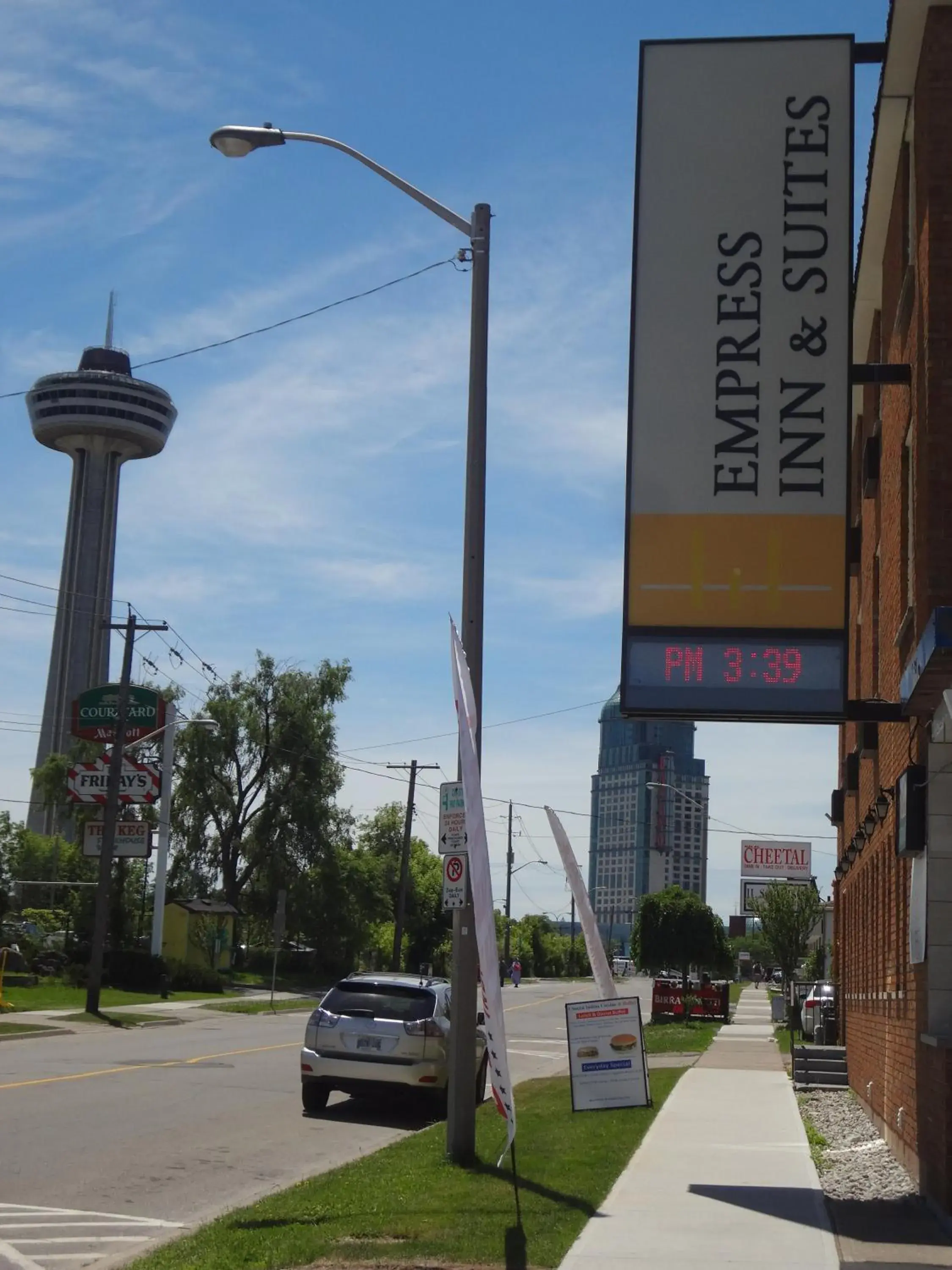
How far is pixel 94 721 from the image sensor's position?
4794 centimetres

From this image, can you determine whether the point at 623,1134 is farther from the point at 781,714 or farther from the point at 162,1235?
the point at 162,1235

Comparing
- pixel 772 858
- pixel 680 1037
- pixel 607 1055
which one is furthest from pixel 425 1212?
pixel 772 858

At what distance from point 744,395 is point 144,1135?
8721mm

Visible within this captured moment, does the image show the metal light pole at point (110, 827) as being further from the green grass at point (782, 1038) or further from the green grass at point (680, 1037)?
the green grass at point (782, 1038)

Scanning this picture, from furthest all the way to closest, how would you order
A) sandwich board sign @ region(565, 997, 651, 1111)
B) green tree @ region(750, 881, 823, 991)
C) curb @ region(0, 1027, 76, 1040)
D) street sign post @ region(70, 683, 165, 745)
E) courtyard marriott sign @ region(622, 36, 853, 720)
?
street sign post @ region(70, 683, 165, 745)
green tree @ region(750, 881, 823, 991)
curb @ region(0, 1027, 76, 1040)
sandwich board sign @ region(565, 997, 651, 1111)
courtyard marriott sign @ region(622, 36, 853, 720)

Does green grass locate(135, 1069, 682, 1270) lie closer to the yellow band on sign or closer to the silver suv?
the silver suv

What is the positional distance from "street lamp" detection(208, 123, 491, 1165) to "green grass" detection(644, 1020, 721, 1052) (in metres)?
13.6

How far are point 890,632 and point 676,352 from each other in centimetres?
343

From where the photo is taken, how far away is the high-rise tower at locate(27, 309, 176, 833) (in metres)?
130

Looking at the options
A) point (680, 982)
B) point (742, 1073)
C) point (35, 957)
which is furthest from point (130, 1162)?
point (680, 982)

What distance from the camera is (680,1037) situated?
3341 cm

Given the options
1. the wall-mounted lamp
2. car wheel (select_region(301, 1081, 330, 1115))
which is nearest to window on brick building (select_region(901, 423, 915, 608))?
the wall-mounted lamp

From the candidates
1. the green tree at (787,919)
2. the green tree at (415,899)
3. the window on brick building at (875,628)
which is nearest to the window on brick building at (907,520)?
the window on brick building at (875,628)

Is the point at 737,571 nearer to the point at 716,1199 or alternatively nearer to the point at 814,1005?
the point at 716,1199
